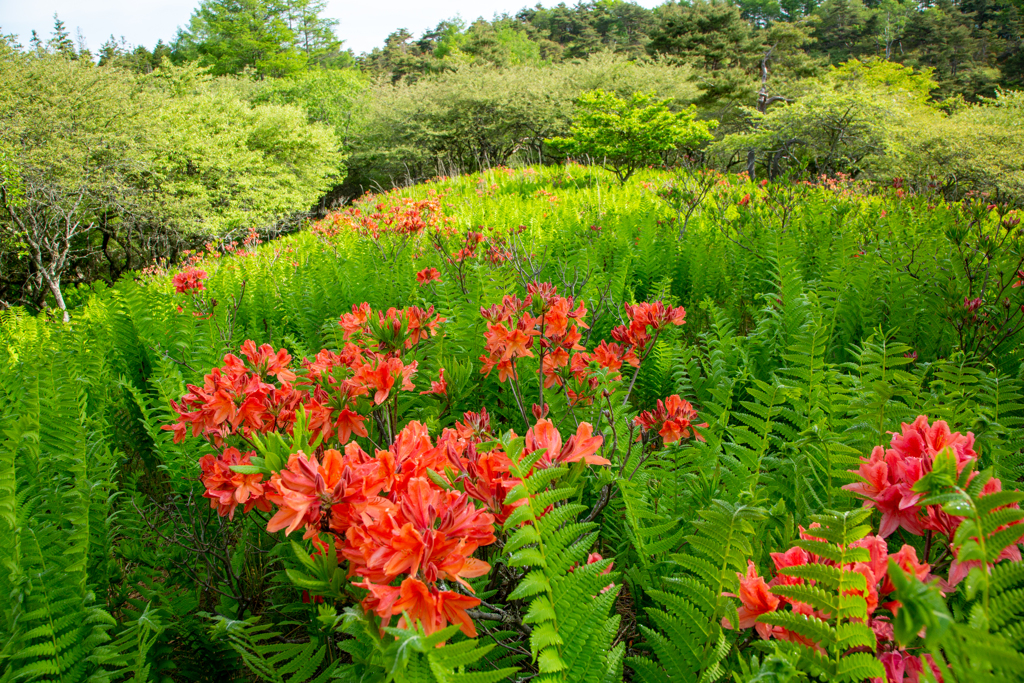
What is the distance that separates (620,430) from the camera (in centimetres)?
158

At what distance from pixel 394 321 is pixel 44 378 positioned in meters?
1.40

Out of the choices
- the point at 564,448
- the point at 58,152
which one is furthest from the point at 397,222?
the point at 58,152

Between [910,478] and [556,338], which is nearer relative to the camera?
[910,478]

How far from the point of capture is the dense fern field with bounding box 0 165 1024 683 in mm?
631

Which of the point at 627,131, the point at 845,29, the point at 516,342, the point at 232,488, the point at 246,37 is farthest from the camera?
the point at 845,29

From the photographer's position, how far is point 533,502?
2.48ft

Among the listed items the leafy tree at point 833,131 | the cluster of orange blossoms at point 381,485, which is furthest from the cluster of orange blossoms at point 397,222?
the leafy tree at point 833,131

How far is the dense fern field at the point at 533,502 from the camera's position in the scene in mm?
631

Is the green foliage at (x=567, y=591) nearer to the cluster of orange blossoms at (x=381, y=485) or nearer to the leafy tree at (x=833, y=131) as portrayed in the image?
the cluster of orange blossoms at (x=381, y=485)

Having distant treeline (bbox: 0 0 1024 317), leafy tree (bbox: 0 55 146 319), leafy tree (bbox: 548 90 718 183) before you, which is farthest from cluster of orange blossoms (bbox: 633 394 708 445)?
leafy tree (bbox: 548 90 718 183)

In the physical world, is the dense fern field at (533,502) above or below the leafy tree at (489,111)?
below

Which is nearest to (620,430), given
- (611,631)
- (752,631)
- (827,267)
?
(752,631)

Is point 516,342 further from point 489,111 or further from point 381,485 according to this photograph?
point 489,111

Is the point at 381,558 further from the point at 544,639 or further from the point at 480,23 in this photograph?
the point at 480,23
